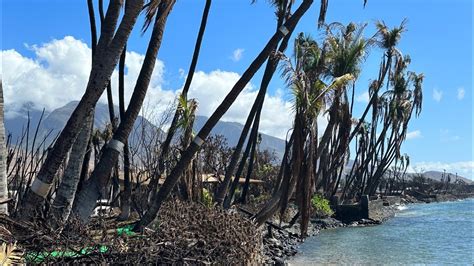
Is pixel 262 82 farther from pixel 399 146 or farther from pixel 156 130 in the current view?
pixel 399 146

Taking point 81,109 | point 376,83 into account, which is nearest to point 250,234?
point 81,109

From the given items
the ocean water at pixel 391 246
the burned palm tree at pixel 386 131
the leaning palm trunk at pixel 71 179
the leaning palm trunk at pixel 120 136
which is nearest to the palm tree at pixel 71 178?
the leaning palm trunk at pixel 71 179

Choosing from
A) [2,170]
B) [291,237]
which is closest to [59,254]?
[2,170]

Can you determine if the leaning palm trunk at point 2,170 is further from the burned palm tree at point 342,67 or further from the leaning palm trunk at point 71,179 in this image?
the burned palm tree at point 342,67

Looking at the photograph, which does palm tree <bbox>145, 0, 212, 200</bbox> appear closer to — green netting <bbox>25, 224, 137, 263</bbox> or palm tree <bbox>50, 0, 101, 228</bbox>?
palm tree <bbox>50, 0, 101, 228</bbox>

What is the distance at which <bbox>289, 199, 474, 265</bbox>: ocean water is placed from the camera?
67.6 feet

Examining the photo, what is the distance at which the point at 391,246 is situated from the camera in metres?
25.1

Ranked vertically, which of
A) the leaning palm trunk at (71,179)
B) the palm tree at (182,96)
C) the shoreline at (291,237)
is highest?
the palm tree at (182,96)

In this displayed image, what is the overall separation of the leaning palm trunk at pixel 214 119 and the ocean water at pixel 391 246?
906 cm

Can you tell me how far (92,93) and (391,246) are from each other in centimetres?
2012

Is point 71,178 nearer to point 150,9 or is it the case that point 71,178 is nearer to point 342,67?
point 150,9

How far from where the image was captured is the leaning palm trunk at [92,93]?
27.4ft

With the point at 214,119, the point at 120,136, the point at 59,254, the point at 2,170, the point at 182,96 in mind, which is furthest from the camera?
the point at 182,96

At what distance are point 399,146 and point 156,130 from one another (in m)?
44.4
